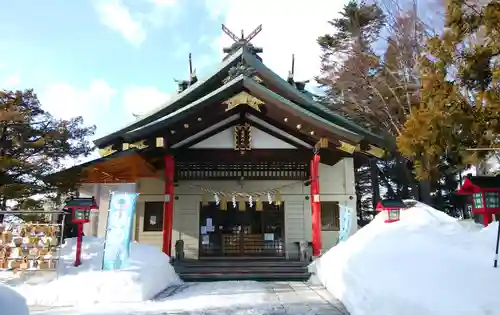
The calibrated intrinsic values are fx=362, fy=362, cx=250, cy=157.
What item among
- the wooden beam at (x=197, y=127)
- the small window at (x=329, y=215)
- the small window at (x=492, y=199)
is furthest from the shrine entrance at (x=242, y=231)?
the small window at (x=492, y=199)

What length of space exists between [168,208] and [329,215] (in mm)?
6664

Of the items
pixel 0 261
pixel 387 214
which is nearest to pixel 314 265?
pixel 387 214

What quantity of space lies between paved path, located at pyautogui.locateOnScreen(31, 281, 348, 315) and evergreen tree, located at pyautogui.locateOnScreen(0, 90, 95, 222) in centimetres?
672

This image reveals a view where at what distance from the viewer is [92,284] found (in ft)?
23.9

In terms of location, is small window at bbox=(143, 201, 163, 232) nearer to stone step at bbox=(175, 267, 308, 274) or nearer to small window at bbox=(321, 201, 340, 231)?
stone step at bbox=(175, 267, 308, 274)

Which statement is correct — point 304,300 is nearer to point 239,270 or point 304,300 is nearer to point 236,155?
point 239,270

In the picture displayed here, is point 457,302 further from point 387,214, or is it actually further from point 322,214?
point 322,214

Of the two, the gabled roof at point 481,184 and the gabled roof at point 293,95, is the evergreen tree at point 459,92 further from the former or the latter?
the gabled roof at point 293,95

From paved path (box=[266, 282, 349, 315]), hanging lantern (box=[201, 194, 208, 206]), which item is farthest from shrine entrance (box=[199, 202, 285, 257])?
paved path (box=[266, 282, 349, 315])

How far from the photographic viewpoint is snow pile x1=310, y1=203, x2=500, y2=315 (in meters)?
4.64

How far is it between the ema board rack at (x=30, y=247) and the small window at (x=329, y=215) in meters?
9.84

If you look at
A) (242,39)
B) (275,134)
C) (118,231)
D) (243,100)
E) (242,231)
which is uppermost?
(242,39)

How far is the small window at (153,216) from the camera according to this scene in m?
14.5

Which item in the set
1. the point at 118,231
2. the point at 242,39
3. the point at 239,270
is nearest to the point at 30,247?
the point at 118,231
